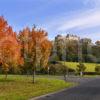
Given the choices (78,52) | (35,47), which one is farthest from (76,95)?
(78,52)

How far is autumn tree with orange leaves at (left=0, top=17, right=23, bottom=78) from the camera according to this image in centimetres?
3822

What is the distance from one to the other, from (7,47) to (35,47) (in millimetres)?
6947

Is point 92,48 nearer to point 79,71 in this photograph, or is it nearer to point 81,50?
point 81,50

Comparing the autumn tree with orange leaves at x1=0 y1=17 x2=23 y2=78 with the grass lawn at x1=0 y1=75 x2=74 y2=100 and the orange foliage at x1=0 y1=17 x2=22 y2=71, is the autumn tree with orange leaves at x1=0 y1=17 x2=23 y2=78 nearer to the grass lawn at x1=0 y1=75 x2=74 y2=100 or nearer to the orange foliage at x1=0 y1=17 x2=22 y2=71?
the orange foliage at x1=0 y1=17 x2=22 y2=71

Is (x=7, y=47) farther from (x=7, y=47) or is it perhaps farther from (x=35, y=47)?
(x=35, y=47)

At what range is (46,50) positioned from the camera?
4650 centimetres

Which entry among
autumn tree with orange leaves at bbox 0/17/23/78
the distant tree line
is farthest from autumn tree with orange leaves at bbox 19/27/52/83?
the distant tree line

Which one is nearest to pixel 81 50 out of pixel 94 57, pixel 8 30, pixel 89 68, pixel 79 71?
pixel 94 57

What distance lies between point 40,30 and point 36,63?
4.11 meters

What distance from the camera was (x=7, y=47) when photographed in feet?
130

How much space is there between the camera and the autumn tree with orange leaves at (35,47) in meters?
46.1

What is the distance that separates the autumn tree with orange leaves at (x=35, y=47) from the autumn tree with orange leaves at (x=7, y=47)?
135 cm

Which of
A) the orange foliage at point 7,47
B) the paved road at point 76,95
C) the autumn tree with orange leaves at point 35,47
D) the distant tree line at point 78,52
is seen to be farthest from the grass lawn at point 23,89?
the distant tree line at point 78,52

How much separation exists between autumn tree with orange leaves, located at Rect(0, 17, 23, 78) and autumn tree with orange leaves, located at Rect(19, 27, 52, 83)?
53.0 inches
